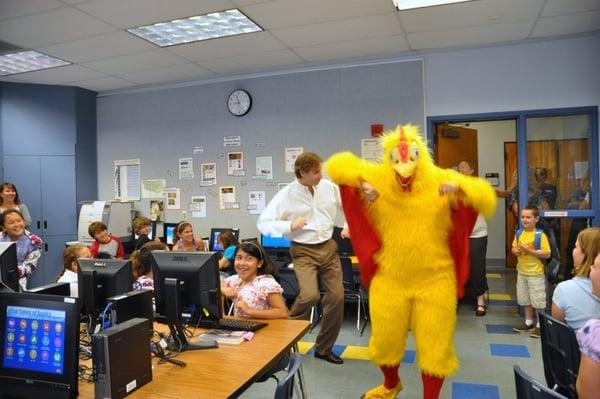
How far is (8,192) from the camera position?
4598 mm

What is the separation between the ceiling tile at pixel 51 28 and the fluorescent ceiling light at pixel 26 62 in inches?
18.4

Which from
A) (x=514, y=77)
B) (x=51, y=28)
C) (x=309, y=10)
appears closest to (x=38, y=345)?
(x=309, y=10)

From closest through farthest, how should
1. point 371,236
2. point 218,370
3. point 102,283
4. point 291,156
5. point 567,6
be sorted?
point 218,370
point 102,283
point 371,236
point 567,6
point 291,156

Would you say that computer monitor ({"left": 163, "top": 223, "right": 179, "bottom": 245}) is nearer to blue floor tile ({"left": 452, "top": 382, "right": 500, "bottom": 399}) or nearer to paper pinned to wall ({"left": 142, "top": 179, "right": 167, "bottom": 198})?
paper pinned to wall ({"left": 142, "top": 179, "right": 167, "bottom": 198})

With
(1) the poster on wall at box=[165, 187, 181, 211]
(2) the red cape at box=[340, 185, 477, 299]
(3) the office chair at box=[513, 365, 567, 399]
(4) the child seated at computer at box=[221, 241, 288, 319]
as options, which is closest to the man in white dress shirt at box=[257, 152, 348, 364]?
(4) the child seated at computer at box=[221, 241, 288, 319]

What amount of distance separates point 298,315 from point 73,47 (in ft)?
11.6

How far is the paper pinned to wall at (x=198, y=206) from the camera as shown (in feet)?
20.1

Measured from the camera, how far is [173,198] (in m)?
6.29

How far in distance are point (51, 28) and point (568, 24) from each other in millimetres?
4763

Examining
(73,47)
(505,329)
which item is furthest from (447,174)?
(73,47)

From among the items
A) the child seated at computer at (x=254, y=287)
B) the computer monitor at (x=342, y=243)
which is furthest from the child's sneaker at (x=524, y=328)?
the child seated at computer at (x=254, y=287)

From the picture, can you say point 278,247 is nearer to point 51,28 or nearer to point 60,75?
point 51,28

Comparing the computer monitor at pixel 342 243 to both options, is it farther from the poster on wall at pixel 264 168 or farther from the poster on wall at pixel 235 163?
the poster on wall at pixel 235 163

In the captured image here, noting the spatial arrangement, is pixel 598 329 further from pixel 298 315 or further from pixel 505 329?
pixel 505 329
